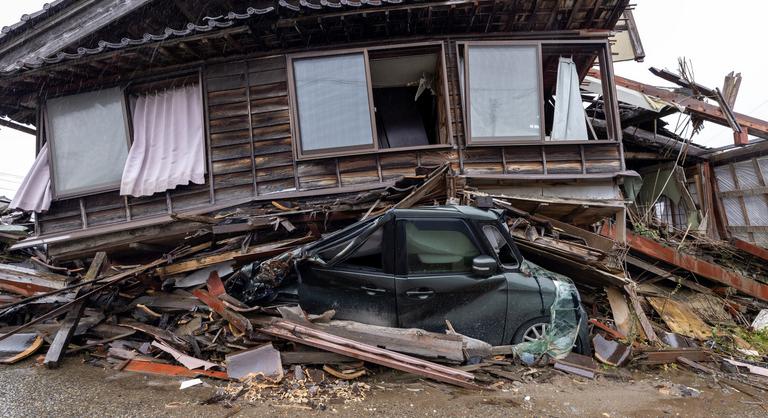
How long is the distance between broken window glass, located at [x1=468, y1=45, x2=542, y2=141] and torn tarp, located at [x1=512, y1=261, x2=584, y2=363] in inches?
124

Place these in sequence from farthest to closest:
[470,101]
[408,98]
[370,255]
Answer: [408,98]
[470,101]
[370,255]

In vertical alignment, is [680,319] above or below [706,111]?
below

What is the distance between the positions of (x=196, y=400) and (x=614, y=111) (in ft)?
24.9

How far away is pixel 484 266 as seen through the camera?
14.1 feet

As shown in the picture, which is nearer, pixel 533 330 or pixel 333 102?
pixel 533 330

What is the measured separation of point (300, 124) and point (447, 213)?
340 cm

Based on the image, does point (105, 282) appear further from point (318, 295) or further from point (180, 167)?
point (318, 295)

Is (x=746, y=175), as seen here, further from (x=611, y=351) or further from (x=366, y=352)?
(x=366, y=352)

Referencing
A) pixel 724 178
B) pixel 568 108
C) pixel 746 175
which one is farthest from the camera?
pixel 724 178

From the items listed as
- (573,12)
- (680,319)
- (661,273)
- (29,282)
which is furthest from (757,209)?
(29,282)

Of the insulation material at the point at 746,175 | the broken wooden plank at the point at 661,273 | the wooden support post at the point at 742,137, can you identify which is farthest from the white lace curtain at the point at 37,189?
the insulation material at the point at 746,175

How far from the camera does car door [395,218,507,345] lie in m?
4.32

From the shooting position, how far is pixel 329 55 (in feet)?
22.0

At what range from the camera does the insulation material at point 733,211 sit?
→ 9863 mm
